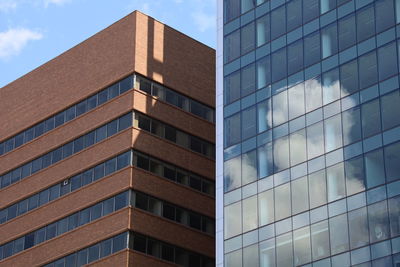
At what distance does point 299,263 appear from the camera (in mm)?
60719

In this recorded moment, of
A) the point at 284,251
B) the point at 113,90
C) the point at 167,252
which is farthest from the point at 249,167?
the point at 113,90

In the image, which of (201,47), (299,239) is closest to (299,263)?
(299,239)

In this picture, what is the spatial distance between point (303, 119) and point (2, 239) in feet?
97.5

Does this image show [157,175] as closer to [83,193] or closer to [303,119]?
[83,193]

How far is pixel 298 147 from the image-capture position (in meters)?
63.7

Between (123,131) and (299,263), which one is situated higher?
(123,131)

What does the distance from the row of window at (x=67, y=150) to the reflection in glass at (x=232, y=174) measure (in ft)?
33.4

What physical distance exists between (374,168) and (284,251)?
290 inches

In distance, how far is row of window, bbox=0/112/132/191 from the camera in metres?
76.4

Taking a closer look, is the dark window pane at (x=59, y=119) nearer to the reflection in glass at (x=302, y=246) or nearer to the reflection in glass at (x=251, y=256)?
the reflection in glass at (x=251, y=256)

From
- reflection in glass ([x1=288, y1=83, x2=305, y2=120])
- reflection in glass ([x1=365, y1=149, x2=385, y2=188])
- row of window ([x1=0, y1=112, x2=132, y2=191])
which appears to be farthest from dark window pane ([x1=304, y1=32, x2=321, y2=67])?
row of window ([x1=0, y1=112, x2=132, y2=191])

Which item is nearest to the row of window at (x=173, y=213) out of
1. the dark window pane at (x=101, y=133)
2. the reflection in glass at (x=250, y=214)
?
the dark window pane at (x=101, y=133)

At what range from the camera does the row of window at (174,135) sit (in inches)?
3004

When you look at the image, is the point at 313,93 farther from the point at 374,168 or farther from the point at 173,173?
the point at 173,173
